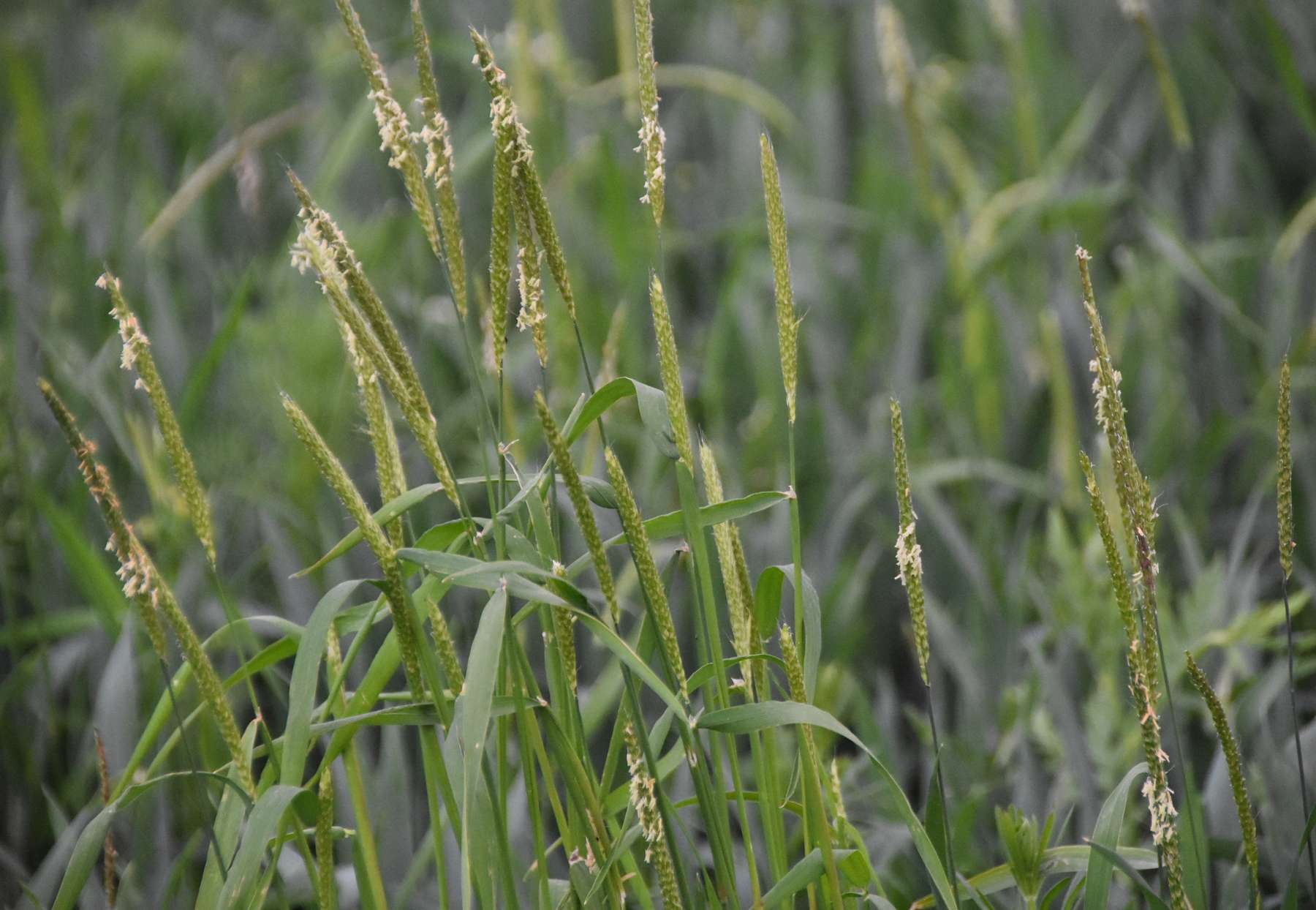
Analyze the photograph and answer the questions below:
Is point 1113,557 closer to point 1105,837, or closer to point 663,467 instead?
point 1105,837

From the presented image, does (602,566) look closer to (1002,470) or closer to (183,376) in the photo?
(1002,470)

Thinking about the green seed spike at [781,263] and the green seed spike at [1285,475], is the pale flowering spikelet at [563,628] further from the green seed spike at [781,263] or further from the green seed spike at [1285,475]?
the green seed spike at [1285,475]

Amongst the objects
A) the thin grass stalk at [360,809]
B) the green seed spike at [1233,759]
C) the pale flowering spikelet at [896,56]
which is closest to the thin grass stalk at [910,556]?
the green seed spike at [1233,759]

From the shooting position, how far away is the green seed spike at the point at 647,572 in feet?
1.61

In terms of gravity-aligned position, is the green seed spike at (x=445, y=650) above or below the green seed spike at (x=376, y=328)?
below

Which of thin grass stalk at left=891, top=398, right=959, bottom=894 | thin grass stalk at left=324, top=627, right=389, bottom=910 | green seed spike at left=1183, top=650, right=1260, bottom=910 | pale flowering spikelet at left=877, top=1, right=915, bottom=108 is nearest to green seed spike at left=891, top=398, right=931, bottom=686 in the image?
thin grass stalk at left=891, top=398, right=959, bottom=894

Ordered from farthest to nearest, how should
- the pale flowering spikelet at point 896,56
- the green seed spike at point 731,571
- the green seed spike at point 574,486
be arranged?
the pale flowering spikelet at point 896,56, the green seed spike at point 731,571, the green seed spike at point 574,486

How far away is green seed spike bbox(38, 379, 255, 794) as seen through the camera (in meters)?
0.49

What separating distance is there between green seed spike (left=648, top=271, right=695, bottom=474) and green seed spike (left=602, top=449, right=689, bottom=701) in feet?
0.10

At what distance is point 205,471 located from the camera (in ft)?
4.46

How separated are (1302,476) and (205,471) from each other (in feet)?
3.86

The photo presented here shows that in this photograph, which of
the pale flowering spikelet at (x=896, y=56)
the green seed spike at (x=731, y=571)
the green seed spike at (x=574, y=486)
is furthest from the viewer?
the pale flowering spikelet at (x=896, y=56)

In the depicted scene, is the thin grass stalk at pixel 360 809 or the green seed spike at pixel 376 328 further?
the thin grass stalk at pixel 360 809

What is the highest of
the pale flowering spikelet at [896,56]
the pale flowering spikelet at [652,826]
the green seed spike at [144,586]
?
the pale flowering spikelet at [896,56]
